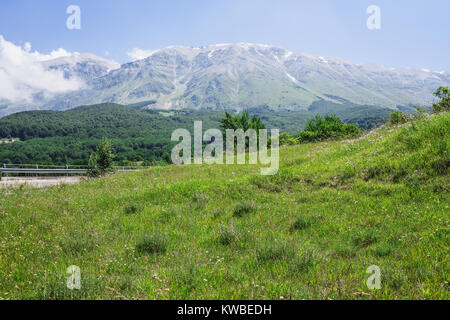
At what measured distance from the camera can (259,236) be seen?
5.64 m

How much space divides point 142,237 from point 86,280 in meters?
1.66

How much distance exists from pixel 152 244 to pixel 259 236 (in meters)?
2.38

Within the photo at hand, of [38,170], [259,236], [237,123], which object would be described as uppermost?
[237,123]

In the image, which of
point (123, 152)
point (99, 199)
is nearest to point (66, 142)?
point (123, 152)

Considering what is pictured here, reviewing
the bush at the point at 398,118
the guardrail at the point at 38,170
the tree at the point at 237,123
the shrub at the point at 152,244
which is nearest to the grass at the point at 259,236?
the shrub at the point at 152,244

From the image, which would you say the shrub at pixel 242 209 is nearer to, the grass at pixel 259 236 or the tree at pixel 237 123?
the grass at pixel 259 236

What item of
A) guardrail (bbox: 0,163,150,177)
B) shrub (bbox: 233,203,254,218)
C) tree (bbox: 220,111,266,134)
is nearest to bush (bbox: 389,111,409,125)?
shrub (bbox: 233,203,254,218)

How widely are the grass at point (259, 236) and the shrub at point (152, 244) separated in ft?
0.07

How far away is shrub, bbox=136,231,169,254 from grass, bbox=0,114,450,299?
0.07 feet

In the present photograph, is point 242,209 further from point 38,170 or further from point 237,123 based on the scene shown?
point 237,123

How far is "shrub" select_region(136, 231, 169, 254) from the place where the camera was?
16.5 feet

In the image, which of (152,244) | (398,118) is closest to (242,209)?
(152,244)
